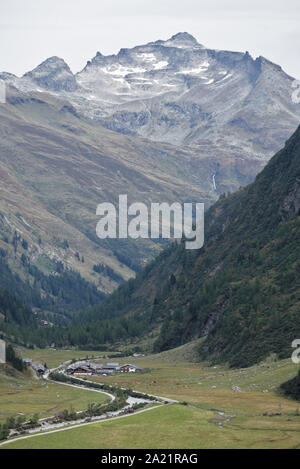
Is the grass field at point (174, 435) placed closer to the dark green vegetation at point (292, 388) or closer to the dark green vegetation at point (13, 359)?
the dark green vegetation at point (292, 388)

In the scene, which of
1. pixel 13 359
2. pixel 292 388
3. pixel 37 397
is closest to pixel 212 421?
pixel 292 388

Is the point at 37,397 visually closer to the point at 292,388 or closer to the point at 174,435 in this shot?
the point at 292,388

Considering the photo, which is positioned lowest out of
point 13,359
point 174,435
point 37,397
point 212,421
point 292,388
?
point 37,397

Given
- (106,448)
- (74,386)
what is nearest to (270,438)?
(106,448)

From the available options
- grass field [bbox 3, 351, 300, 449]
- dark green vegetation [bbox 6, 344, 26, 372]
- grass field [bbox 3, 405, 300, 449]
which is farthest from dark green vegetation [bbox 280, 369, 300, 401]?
dark green vegetation [bbox 6, 344, 26, 372]

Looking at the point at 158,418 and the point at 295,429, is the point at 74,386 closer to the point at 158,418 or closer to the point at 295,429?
the point at 158,418

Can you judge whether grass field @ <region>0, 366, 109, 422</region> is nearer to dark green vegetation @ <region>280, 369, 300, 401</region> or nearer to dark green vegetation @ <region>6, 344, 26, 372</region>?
dark green vegetation @ <region>6, 344, 26, 372</region>
